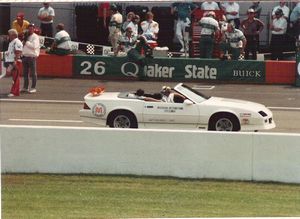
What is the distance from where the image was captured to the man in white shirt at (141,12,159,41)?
2572 cm

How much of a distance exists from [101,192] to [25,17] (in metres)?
16.7

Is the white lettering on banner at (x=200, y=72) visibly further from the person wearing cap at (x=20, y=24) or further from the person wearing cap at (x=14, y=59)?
the person wearing cap at (x=20, y=24)

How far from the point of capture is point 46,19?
1061 inches

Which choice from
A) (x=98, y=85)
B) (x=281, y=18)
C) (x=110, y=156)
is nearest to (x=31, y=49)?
(x=98, y=85)

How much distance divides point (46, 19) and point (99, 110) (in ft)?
29.9

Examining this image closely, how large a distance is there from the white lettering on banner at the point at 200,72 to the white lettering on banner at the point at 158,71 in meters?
0.43

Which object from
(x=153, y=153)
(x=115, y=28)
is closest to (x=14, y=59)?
(x=115, y=28)

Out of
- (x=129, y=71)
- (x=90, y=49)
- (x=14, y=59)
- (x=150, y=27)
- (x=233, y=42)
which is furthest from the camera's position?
(x=90, y=49)

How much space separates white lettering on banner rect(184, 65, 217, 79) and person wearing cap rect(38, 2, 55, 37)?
4669 millimetres

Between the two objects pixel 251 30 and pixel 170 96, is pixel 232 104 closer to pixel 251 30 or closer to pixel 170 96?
pixel 170 96

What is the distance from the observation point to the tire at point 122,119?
18406mm

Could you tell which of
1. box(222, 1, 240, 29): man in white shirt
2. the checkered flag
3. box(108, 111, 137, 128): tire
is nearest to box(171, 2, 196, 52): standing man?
box(222, 1, 240, 29): man in white shirt

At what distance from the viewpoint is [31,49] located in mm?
22891

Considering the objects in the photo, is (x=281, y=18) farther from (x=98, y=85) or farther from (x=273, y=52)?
(x=98, y=85)
